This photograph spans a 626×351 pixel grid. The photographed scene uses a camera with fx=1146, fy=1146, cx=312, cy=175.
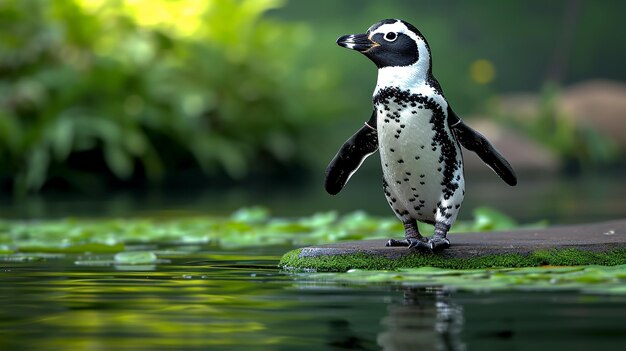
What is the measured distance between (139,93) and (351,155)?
8374mm

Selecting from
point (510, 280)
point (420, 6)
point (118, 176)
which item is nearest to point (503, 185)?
point (118, 176)

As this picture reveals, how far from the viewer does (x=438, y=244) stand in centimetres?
329

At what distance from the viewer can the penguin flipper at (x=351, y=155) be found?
3.50 metres

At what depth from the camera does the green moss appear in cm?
323

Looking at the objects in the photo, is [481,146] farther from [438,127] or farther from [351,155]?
[351,155]

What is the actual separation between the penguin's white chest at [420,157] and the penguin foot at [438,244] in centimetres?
9

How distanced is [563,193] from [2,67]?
5632 millimetres

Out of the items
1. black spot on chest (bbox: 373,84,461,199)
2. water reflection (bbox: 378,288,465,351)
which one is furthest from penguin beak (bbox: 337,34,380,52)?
water reflection (bbox: 378,288,465,351)

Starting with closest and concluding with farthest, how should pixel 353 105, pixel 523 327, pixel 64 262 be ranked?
1. pixel 523 327
2. pixel 64 262
3. pixel 353 105

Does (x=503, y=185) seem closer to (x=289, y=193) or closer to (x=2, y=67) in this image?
(x=289, y=193)

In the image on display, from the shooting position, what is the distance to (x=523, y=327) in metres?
2.13

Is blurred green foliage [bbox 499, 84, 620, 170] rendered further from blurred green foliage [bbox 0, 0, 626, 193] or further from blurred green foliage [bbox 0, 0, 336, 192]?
blurred green foliage [bbox 0, 0, 336, 192]

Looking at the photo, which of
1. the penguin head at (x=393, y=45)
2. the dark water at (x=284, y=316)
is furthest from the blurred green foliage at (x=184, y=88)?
the dark water at (x=284, y=316)

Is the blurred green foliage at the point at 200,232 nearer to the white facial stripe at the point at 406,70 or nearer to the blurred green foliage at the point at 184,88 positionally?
the white facial stripe at the point at 406,70
